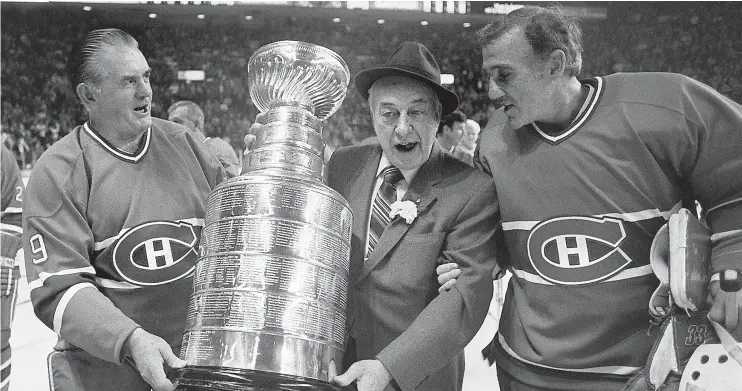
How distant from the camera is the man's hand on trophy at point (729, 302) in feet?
4.65

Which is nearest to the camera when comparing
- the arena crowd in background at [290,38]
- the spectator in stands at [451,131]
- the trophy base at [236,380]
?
the trophy base at [236,380]

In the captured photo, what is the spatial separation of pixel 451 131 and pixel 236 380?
4018 millimetres

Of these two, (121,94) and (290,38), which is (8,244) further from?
(290,38)

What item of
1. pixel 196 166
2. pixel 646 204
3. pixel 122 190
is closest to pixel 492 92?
pixel 646 204

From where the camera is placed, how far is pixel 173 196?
1645 mm

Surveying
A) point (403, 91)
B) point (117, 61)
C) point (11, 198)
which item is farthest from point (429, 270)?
point (11, 198)

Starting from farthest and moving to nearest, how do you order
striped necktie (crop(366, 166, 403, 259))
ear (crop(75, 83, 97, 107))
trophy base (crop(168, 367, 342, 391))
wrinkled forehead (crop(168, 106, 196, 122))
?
1. wrinkled forehead (crop(168, 106, 196, 122))
2. ear (crop(75, 83, 97, 107))
3. striped necktie (crop(366, 166, 403, 259))
4. trophy base (crop(168, 367, 342, 391))

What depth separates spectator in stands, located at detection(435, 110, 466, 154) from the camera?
4.99 meters

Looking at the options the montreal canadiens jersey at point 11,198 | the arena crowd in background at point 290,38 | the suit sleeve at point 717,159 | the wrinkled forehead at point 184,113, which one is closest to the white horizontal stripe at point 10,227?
the montreal canadiens jersey at point 11,198

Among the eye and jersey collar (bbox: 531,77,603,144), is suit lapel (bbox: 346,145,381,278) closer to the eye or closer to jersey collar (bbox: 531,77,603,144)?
the eye

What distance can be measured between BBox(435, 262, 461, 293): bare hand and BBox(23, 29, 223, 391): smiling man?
553 mm

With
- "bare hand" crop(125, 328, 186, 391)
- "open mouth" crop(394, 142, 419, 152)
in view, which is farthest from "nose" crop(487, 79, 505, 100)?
"bare hand" crop(125, 328, 186, 391)

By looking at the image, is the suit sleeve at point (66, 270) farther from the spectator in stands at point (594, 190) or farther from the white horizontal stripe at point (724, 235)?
the white horizontal stripe at point (724, 235)

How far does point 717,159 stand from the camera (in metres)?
1.46
